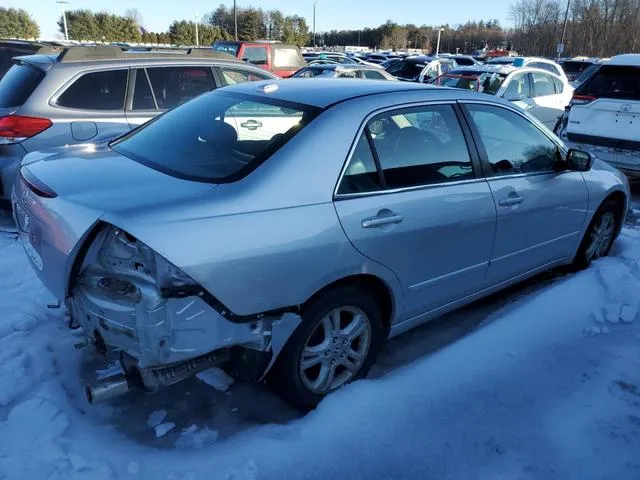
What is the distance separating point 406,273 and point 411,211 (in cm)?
35

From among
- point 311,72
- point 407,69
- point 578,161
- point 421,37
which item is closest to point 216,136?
point 578,161

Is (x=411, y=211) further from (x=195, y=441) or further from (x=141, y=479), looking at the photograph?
(x=141, y=479)

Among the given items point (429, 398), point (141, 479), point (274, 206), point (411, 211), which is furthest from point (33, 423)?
point (411, 211)

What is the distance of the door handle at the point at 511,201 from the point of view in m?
3.52

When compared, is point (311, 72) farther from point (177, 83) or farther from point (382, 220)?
point (382, 220)

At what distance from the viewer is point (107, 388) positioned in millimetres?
2406

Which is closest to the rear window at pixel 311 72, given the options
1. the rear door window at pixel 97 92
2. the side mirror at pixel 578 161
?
the rear door window at pixel 97 92

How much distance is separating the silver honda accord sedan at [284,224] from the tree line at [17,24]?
5989 centimetres

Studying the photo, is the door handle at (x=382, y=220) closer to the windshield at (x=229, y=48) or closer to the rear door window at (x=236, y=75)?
the rear door window at (x=236, y=75)

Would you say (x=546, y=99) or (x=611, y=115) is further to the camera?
(x=546, y=99)

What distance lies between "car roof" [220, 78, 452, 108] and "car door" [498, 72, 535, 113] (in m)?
7.88

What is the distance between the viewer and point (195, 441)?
263cm

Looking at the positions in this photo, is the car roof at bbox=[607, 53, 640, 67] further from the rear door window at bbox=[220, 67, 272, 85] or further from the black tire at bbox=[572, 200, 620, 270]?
Answer: the rear door window at bbox=[220, 67, 272, 85]

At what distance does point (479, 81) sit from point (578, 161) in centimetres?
731
